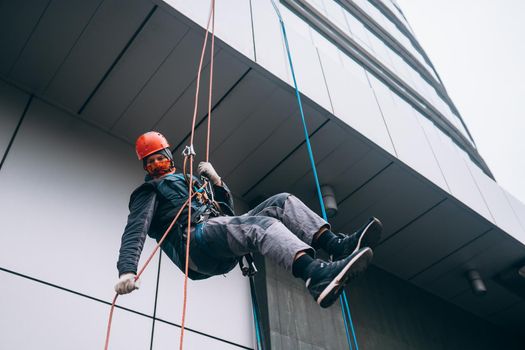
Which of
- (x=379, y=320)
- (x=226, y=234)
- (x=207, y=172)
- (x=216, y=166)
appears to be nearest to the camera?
(x=226, y=234)

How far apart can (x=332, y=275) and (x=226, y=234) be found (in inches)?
32.3

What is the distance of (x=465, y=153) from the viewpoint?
10.7 metres

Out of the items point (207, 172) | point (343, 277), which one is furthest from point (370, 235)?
point (207, 172)

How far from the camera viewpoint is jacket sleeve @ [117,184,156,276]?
113 inches

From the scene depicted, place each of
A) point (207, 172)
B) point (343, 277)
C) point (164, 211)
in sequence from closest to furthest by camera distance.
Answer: point (343, 277) → point (164, 211) → point (207, 172)

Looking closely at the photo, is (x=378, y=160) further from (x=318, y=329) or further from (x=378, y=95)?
(x=318, y=329)

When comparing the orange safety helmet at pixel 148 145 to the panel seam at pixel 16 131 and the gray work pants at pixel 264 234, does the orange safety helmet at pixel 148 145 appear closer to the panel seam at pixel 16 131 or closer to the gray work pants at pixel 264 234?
the gray work pants at pixel 264 234

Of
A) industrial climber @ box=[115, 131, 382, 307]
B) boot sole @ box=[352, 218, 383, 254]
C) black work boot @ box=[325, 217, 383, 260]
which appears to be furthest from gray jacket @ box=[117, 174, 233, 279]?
boot sole @ box=[352, 218, 383, 254]

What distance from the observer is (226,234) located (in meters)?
3.10

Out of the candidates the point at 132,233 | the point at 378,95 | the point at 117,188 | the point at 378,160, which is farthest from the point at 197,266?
the point at 378,95

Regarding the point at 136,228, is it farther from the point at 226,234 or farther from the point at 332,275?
the point at 332,275

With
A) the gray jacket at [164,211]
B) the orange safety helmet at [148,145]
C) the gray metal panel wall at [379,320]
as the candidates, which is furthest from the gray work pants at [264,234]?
the gray metal panel wall at [379,320]

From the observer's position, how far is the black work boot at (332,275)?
8.26 ft

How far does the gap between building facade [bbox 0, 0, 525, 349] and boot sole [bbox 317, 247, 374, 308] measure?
2.27 meters
